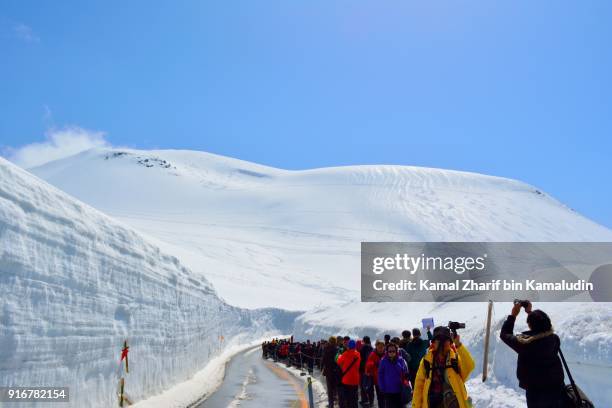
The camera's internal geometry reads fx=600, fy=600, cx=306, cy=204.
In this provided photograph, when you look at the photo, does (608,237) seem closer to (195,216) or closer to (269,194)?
(269,194)

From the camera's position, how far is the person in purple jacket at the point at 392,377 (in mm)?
8508

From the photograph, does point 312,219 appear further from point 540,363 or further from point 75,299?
point 540,363

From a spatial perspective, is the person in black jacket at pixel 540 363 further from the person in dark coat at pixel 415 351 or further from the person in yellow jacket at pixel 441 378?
the person in dark coat at pixel 415 351

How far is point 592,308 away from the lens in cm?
1064

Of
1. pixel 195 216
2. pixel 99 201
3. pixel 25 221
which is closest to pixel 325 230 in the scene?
pixel 195 216

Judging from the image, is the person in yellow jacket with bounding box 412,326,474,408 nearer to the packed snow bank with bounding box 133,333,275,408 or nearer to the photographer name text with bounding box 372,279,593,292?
the packed snow bank with bounding box 133,333,275,408

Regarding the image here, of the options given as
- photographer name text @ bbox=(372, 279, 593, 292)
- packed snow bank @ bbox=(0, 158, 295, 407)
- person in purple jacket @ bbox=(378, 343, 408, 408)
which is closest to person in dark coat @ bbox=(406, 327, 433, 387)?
person in purple jacket @ bbox=(378, 343, 408, 408)

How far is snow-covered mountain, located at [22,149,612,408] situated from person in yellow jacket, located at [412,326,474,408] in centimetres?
1336

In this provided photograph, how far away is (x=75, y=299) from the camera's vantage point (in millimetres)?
10289

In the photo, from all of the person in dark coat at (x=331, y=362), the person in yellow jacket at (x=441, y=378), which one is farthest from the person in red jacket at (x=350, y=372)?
the person in yellow jacket at (x=441, y=378)

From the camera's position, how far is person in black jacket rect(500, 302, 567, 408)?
18.0ft

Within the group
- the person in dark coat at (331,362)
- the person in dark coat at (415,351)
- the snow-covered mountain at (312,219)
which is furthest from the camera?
the snow-covered mountain at (312,219)

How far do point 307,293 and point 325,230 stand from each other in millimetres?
40502

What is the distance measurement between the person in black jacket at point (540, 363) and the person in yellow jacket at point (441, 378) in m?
0.62
